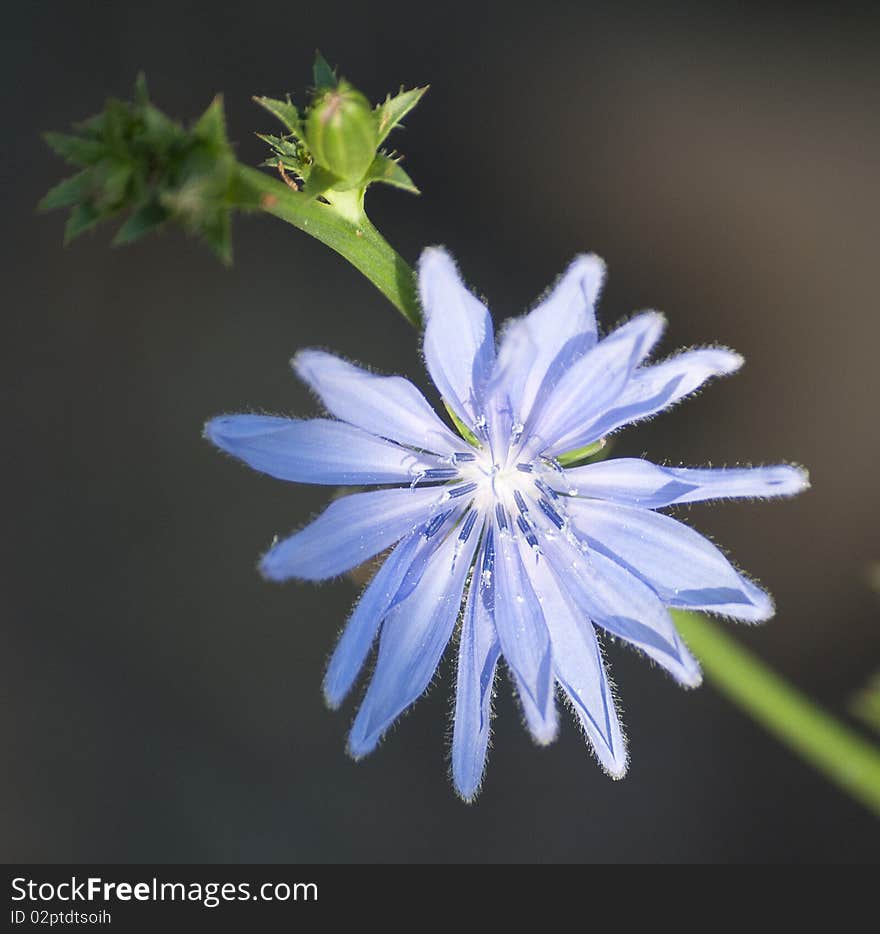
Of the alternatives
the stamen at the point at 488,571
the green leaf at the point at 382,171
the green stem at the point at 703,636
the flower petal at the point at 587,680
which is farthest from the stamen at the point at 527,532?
the green leaf at the point at 382,171

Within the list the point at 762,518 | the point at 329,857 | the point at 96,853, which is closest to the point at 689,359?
the point at 762,518

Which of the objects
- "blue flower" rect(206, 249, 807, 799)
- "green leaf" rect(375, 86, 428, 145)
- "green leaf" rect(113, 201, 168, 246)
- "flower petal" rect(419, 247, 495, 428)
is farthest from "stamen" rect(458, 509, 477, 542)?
"green leaf" rect(113, 201, 168, 246)

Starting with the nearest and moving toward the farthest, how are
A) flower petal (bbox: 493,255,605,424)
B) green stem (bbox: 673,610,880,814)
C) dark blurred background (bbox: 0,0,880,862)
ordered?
flower petal (bbox: 493,255,605,424) → green stem (bbox: 673,610,880,814) → dark blurred background (bbox: 0,0,880,862)

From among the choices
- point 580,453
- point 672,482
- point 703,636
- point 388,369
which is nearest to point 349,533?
point 580,453

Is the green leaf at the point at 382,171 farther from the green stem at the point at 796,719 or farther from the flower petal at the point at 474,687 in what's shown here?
the green stem at the point at 796,719

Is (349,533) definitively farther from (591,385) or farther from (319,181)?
(319,181)

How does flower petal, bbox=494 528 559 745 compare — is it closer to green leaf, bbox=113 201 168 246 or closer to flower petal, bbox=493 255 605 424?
flower petal, bbox=493 255 605 424
